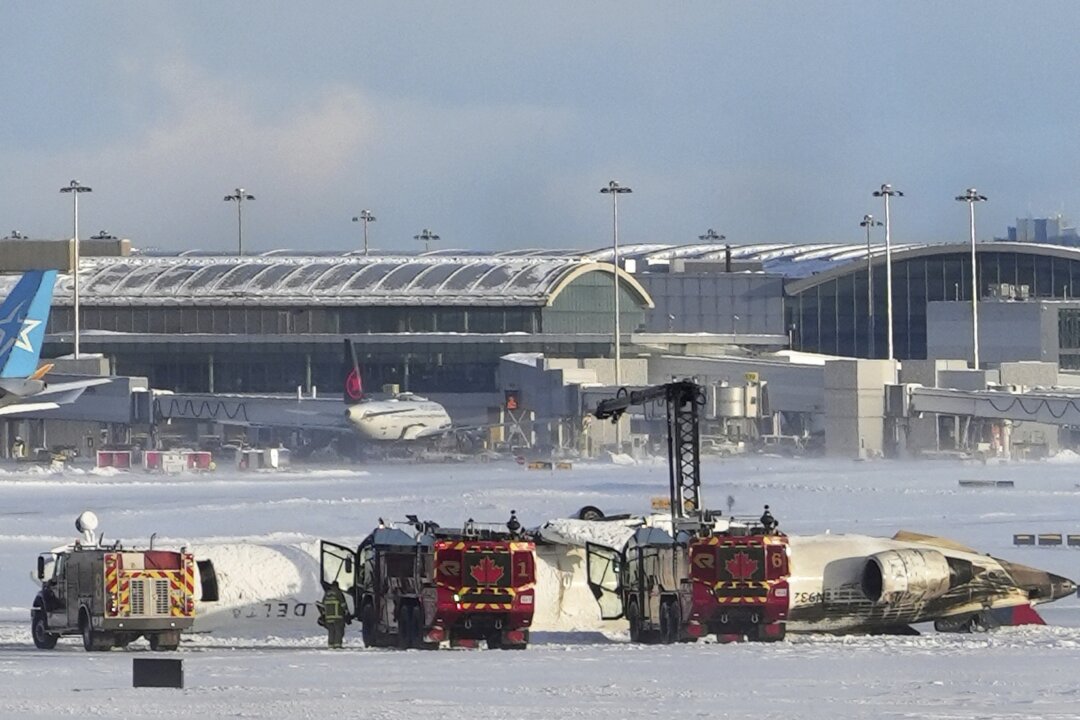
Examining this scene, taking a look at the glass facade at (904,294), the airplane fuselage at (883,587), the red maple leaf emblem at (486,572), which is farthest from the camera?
the glass facade at (904,294)

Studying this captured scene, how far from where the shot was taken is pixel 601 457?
414 feet

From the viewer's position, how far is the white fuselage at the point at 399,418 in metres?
132

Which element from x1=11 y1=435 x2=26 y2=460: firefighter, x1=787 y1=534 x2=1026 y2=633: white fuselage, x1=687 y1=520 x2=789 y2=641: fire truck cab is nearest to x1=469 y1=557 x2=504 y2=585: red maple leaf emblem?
x1=687 y1=520 x2=789 y2=641: fire truck cab

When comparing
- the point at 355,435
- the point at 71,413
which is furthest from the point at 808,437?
the point at 71,413

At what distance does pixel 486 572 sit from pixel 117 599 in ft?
22.6

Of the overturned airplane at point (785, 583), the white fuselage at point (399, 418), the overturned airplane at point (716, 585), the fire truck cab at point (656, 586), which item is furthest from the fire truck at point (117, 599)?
the white fuselage at point (399, 418)

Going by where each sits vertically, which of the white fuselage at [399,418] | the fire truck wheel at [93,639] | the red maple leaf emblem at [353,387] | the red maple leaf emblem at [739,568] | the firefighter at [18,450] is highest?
the red maple leaf emblem at [353,387]

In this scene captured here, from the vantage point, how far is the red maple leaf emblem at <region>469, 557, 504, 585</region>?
39594 mm

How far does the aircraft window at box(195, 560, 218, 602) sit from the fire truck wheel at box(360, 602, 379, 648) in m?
3.25

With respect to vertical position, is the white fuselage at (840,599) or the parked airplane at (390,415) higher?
the parked airplane at (390,415)

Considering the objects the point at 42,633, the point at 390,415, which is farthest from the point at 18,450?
the point at 42,633

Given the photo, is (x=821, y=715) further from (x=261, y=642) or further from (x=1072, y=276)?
(x=1072, y=276)

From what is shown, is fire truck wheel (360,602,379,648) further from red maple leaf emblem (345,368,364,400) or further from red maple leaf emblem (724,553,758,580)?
red maple leaf emblem (345,368,364,400)

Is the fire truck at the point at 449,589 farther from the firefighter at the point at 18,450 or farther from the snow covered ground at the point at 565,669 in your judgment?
the firefighter at the point at 18,450
